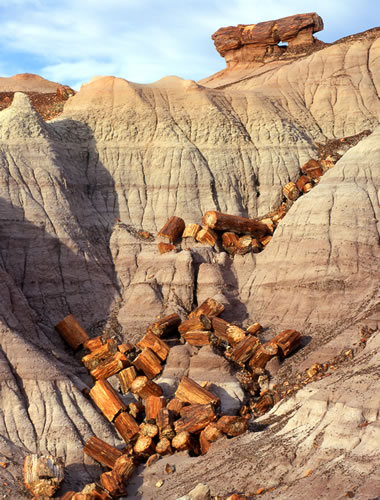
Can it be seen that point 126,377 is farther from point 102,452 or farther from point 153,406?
point 102,452

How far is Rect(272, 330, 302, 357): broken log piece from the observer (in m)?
22.2

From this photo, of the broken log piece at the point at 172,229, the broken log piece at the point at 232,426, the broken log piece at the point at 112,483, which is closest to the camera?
the broken log piece at the point at 112,483

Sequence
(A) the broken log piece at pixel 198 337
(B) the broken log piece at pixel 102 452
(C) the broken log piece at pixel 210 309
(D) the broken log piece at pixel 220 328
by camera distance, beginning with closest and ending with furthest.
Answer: (B) the broken log piece at pixel 102 452 → (A) the broken log piece at pixel 198 337 → (D) the broken log piece at pixel 220 328 → (C) the broken log piece at pixel 210 309

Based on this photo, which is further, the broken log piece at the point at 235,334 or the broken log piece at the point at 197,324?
the broken log piece at the point at 197,324

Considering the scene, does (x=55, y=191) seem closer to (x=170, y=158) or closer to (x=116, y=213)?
(x=116, y=213)

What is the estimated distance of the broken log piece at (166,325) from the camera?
23.4 meters

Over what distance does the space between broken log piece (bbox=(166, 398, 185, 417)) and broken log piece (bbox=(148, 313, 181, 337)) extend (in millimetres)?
3763

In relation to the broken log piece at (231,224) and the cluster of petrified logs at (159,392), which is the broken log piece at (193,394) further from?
the broken log piece at (231,224)

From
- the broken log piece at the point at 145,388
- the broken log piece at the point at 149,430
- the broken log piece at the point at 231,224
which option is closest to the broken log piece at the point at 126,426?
the broken log piece at the point at 149,430

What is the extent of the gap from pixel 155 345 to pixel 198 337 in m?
1.40

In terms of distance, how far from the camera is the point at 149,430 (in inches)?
752

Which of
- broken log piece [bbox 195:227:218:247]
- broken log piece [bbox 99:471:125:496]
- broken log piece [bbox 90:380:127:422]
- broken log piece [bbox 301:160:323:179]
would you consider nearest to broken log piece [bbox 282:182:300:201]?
broken log piece [bbox 301:160:323:179]

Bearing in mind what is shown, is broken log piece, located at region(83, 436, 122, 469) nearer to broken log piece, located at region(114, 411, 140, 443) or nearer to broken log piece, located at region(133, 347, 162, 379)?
broken log piece, located at region(114, 411, 140, 443)

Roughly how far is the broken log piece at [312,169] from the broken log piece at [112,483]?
58.6 feet
